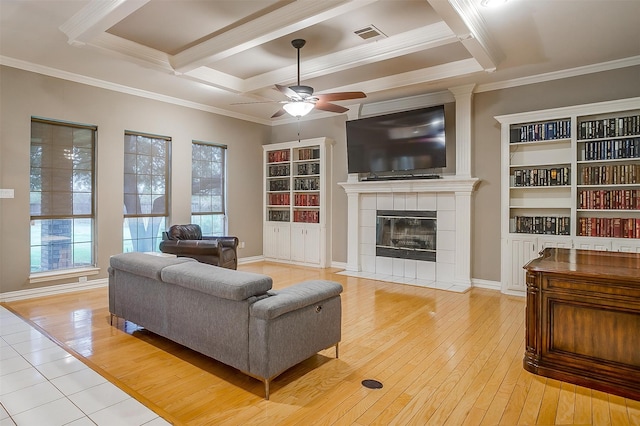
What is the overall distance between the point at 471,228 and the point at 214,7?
14.4 feet

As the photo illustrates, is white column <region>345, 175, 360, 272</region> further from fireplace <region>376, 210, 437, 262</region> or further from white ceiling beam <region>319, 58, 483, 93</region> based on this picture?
white ceiling beam <region>319, 58, 483, 93</region>

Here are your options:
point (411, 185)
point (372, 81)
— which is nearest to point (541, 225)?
point (411, 185)

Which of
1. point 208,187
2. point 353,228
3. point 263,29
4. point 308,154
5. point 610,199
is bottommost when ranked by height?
point 353,228

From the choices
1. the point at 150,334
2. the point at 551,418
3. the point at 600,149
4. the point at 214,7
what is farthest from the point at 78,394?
the point at 600,149

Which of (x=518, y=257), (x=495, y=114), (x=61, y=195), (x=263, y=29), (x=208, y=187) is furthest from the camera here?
(x=208, y=187)

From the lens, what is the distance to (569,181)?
4723mm

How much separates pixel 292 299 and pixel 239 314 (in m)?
0.36

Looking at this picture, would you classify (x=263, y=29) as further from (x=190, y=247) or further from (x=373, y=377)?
(x=373, y=377)

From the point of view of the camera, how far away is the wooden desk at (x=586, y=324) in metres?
2.44

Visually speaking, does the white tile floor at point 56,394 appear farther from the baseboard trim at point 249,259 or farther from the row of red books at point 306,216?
the row of red books at point 306,216

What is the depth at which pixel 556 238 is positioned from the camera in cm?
476

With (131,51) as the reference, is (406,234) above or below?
below

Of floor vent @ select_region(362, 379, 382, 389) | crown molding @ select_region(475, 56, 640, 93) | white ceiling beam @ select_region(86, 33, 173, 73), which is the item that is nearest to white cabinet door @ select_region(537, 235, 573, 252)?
crown molding @ select_region(475, 56, 640, 93)

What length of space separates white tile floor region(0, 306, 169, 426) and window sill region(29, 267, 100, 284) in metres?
1.90
